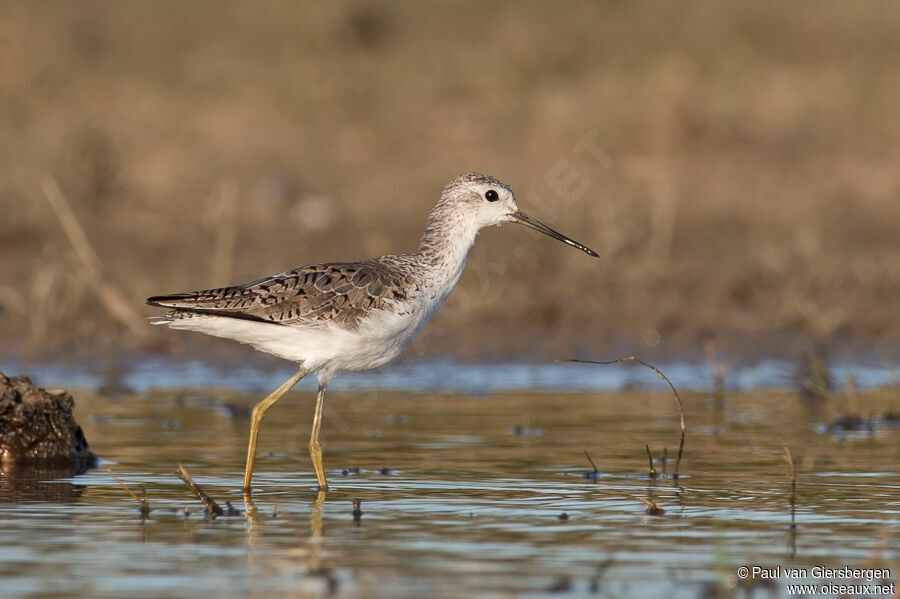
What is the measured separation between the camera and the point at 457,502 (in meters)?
7.88

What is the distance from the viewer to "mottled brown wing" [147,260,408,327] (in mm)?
8461

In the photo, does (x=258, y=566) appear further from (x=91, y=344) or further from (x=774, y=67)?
(x=774, y=67)

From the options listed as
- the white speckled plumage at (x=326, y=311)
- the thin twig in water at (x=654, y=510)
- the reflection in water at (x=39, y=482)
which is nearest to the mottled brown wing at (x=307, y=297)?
the white speckled plumage at (x=326, y=311)

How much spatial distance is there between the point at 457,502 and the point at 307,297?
151 cm

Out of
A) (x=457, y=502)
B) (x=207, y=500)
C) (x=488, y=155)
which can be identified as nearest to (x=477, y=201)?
(x=457, y=502)

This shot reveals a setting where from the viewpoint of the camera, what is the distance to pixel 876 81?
21938 millimetres

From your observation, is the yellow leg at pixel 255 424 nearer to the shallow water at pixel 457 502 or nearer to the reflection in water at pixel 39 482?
the shallow water at pixel 457 502

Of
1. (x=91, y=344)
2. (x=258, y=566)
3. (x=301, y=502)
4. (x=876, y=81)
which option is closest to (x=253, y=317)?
(x=301, y=502)

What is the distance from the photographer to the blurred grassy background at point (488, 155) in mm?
14898

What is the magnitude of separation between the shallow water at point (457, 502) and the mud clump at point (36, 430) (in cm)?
24

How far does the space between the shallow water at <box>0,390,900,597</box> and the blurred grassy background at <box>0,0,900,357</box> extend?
283 centimetres

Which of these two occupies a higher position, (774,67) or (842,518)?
(774,67)

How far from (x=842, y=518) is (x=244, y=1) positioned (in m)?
19.7

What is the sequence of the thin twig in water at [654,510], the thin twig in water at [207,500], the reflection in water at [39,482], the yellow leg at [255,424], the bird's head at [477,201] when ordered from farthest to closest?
the bird's head at [477,201], the yellow leg at [255,424], the reflection in water at [39,482], the thin twig in water at [654,510], the thin twig in water at [207,500]
